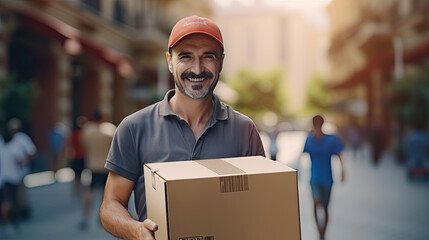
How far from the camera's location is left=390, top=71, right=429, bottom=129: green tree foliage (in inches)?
731

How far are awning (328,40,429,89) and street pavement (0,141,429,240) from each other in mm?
7819

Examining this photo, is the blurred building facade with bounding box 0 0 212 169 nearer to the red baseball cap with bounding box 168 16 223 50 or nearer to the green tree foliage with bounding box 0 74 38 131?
the green tree foliage with bounding box 0 74 38 131

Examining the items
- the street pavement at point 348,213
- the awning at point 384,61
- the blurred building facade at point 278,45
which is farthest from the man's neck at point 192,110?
the blurred building facade at point 278,45

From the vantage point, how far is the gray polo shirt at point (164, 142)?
2.48m

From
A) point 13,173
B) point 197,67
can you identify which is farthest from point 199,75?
Result: point 13,173

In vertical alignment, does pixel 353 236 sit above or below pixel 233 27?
below

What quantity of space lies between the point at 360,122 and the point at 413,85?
23.3 m

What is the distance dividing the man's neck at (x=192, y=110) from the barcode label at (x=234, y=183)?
24.0 inches

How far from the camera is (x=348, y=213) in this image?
1011 cm

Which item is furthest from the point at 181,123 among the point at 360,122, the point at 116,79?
the point at 360,122

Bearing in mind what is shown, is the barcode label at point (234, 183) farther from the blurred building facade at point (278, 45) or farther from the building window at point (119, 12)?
the blurred building facade at point (278, 45)

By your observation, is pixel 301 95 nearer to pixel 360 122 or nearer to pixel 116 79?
pixel 360 122

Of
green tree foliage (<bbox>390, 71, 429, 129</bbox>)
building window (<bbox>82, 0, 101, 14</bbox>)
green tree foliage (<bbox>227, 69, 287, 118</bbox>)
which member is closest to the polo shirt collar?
green tree foliage (<bbox>390, 71, 429, 129</bbox>)

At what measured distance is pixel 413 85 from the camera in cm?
1939
